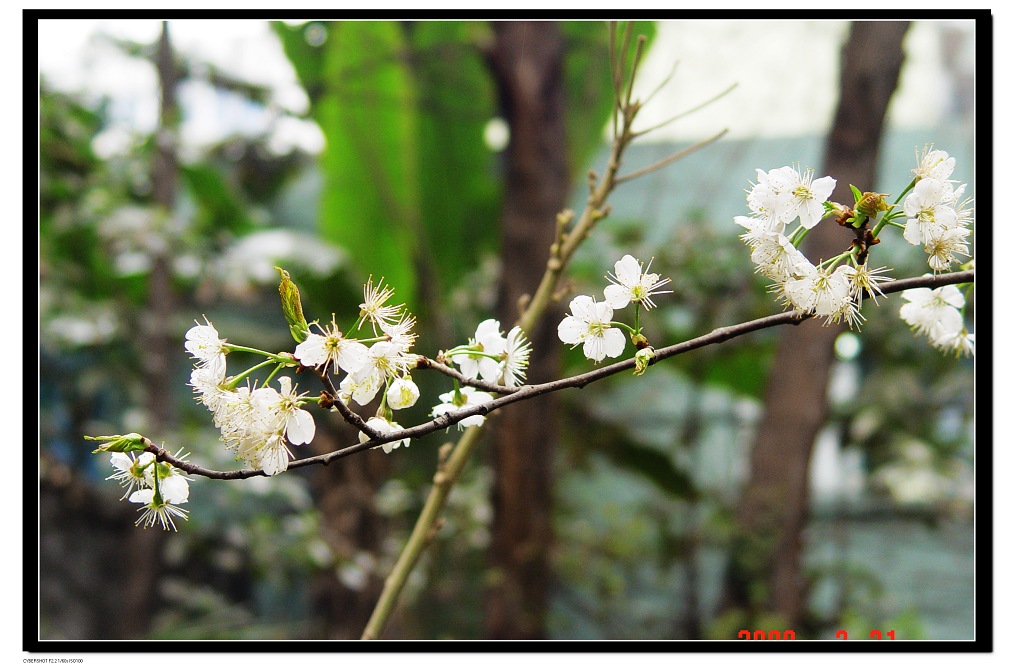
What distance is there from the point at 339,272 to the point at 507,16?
742 millimetres

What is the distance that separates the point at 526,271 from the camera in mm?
1223

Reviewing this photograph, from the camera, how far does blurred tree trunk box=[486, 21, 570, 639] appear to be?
1223 mm

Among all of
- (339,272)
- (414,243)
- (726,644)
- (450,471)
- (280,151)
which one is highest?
(280,151)

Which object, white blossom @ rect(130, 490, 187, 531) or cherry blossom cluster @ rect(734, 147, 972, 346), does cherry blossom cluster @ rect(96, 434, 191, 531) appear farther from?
cherry blossom cluster @ rect(734, 147, 972, 346)

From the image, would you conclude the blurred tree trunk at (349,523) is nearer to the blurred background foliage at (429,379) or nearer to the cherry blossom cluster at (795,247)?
the blurred background foliage at (429,379)

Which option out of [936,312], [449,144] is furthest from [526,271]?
[936,312]

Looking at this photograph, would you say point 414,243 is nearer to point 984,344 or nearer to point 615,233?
point 615,233

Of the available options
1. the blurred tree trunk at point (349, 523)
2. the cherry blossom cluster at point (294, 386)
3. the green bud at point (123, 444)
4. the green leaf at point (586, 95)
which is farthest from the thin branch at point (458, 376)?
the green leaf at point (586, 95)

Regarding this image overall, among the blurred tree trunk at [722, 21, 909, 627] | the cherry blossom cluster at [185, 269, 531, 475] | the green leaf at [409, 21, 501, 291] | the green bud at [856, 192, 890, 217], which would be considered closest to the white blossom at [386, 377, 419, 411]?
the cherry blossom cluster at [185, 269, 531, 475]

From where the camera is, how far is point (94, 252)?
1479 millimetres

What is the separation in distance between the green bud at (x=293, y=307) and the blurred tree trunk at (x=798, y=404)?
1.05m

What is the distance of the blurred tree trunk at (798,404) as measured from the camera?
1220mm

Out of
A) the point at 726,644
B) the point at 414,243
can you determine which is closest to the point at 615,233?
the point at 414,243

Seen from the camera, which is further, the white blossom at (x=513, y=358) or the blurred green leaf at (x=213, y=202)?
the blurred green leaf at (x=213, y=202)
